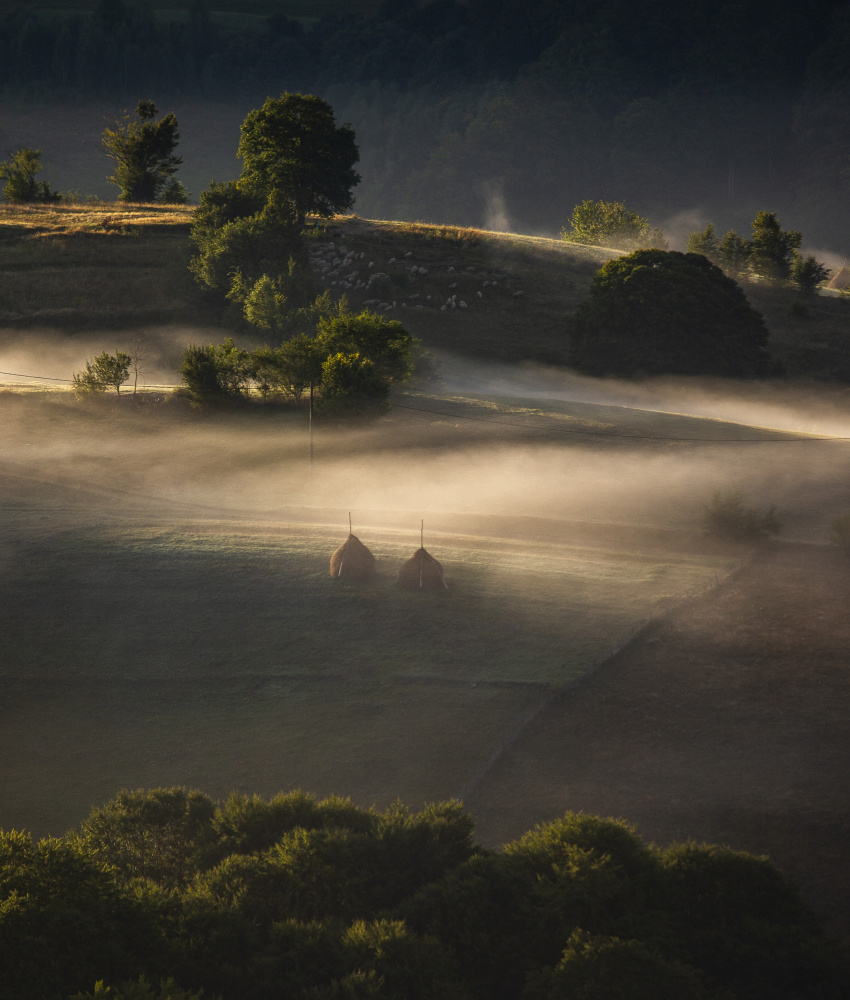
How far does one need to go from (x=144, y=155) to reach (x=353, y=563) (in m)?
89.6

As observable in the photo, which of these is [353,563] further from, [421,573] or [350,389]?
[350,389]

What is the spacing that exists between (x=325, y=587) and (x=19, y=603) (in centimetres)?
684

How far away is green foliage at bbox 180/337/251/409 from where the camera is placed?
1565 inches

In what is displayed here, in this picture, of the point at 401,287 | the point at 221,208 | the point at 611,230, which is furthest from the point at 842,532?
the point at 611,230

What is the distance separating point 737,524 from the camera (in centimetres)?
2608

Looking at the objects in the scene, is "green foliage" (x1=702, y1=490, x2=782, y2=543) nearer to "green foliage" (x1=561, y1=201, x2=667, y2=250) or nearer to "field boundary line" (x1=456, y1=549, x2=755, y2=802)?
"field boundary line" (x1=456, y1=549, x2=755, y2=802)

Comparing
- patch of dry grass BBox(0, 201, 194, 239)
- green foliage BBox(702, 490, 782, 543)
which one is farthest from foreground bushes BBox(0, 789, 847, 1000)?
patch of dry grass BBox(0, 201, 194, 239)

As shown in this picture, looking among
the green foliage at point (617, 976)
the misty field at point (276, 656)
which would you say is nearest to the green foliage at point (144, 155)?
the misty field at point (276, 656)

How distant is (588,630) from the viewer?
19.0 metres

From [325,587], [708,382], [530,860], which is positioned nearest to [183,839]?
[530,860]

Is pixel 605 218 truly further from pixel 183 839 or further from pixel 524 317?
pixel 183 839

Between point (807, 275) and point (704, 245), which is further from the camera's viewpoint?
point (704, 245)

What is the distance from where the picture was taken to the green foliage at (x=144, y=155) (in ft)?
315

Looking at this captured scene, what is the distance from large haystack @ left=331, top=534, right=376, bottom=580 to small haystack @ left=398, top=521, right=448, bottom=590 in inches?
36.0
